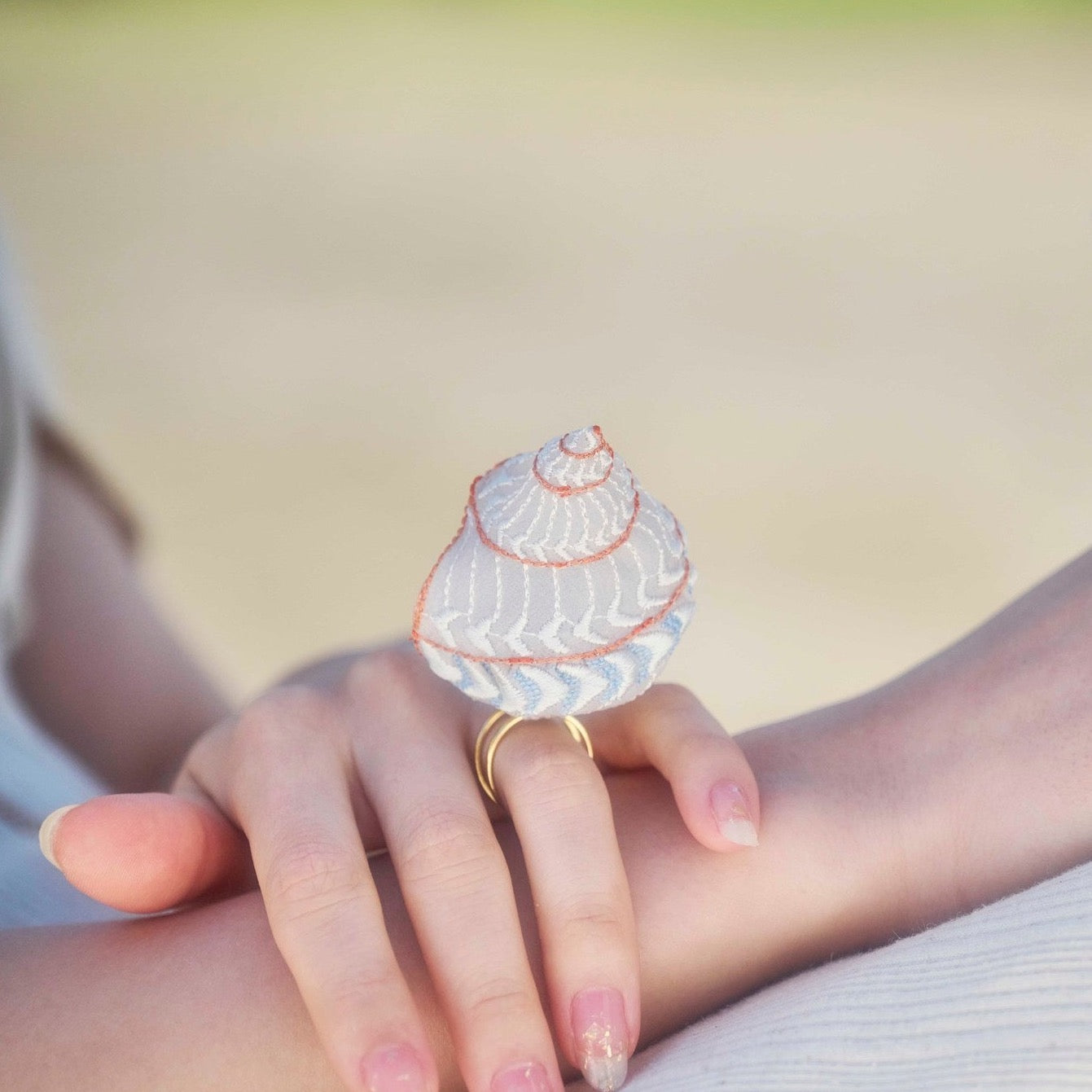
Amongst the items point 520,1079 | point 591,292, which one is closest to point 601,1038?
point 520,1079

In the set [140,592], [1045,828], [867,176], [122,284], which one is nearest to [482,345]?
[122,284]

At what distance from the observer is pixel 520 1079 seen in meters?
0.57

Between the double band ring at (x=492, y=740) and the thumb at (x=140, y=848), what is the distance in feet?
0.57

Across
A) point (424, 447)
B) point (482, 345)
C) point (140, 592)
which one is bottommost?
point (140, 592)

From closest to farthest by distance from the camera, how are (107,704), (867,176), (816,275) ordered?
(107,704) → (816,275) → (867,176)

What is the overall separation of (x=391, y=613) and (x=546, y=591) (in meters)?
1.70

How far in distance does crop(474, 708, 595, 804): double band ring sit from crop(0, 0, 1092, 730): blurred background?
1.32 meters

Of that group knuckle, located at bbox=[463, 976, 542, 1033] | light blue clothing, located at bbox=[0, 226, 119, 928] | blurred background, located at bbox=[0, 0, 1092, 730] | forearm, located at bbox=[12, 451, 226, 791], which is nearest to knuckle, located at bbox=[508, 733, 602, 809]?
knuckle, located at bbox=[463, 976, 542, 1033]

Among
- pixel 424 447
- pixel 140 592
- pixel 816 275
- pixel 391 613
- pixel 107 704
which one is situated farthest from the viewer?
pixel 816 275

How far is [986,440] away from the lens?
2477mm

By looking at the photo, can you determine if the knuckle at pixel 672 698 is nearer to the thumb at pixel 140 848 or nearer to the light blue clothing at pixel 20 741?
the thumb at pixel 140 848

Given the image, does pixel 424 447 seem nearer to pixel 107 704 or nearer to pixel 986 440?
pixel 986 440

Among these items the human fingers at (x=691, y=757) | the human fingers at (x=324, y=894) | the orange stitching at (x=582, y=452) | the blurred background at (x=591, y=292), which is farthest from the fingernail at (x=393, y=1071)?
the blurred background at (x=591, y=292)

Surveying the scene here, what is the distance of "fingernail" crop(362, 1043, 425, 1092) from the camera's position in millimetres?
548
